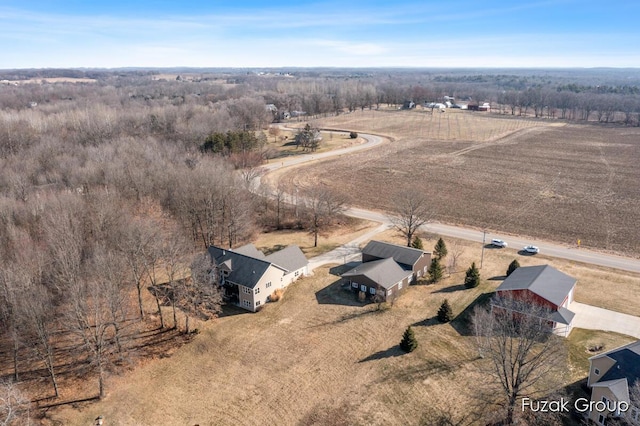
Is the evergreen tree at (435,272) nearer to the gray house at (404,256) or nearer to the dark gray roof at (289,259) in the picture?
the gray house at (404,256)

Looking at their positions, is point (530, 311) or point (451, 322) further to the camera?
point (451, 322)

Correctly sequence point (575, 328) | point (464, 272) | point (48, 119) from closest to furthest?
point (575, 328), point (464, 272), point (48, 119)

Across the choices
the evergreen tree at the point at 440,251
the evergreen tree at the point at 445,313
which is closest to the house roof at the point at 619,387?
the evergreen tree at the point at 445,313

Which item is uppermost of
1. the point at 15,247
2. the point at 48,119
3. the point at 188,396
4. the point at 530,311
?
the point at 48,119

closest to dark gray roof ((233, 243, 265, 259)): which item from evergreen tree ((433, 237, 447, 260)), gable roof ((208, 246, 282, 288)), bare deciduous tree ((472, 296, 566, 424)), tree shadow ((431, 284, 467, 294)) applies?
gable roof ((208, 246, 282, 288))

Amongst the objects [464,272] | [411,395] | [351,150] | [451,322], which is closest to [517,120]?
[351,150]

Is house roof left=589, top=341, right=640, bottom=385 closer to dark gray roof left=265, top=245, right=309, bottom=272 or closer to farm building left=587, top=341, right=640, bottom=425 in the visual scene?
farm building left=587, top=341, right=640, bottom=425

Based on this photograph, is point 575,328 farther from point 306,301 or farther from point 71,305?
point 71,305
